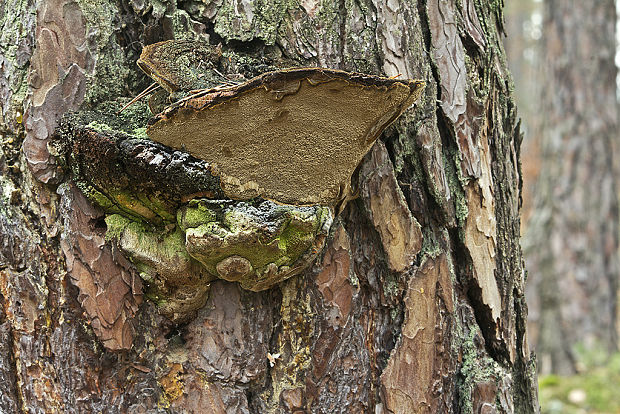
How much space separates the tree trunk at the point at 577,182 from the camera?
5168 mm

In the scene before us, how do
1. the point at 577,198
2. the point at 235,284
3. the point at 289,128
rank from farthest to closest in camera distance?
1. the point at 577,198
2. the point at 235,284
3. the point at 289,128

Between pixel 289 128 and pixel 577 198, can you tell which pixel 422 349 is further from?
pixel 577 198

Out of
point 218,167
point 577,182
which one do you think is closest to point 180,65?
point 218,167

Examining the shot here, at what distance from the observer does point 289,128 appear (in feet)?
3.62

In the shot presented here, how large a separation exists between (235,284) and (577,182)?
188 inches

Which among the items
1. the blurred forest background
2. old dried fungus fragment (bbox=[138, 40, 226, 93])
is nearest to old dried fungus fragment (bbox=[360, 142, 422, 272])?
old dried fungus fragment (bbox=[138, 40, 226, 93])

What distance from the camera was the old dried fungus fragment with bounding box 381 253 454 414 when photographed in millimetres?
1387

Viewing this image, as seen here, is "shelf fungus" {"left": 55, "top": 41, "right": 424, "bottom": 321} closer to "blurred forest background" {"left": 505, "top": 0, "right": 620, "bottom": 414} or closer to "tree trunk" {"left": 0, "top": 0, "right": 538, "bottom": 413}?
"tree trunk" {"left": 0, "top": 0, "right": 538, "bottom": 413}

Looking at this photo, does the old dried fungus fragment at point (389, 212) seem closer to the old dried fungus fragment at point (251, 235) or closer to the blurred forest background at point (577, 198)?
the old dried fungus fragment at point (251, 235)

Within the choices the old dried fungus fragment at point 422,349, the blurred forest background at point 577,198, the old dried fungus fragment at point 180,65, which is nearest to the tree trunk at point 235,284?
the old dried fungus fragment at point 422,349

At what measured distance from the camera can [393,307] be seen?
4.59ft

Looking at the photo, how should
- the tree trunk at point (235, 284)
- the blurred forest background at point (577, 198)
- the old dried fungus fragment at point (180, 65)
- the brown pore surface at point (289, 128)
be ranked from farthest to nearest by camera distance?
the blurred forest background at point (577, 198), the tree trunk at point (235, 284), the old dried fungus fragment at point (180, 65), the brown pore surface at point (289, 128)

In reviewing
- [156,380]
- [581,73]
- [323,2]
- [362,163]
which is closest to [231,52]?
[323,2]

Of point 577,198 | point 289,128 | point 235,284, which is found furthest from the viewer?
point 577,198
